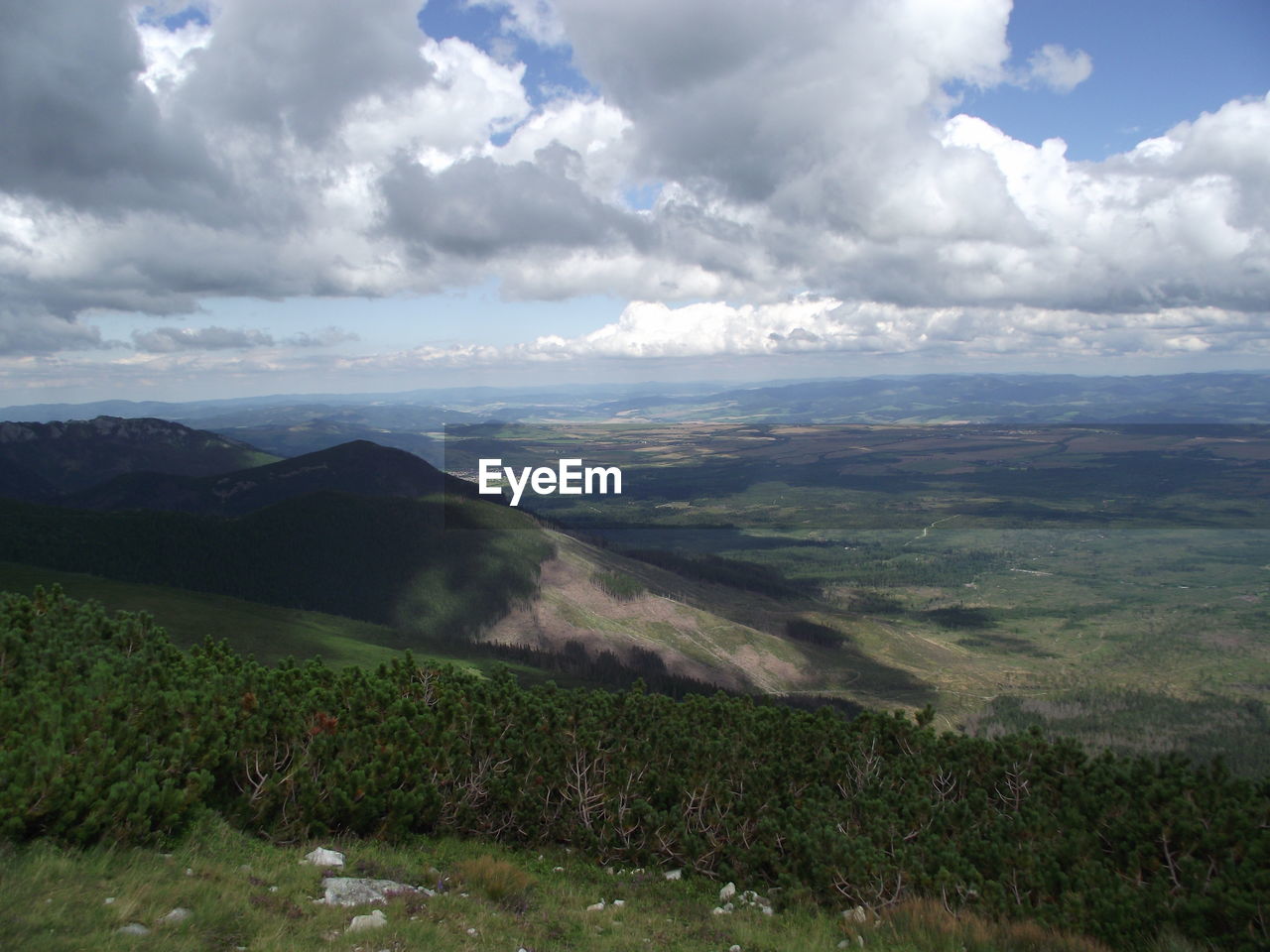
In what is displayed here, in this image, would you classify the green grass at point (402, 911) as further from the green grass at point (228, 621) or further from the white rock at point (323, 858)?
the green grass at point (228, 621)

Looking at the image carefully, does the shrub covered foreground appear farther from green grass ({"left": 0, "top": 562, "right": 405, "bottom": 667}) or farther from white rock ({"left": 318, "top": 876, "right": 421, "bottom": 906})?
green grass ({"left": 0, "top": 562, "right": 405, "bottom": 667})

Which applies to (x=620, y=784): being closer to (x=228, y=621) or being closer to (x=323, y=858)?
(x=323, y=858)

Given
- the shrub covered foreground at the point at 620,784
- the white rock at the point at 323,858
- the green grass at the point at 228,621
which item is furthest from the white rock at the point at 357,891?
the green grass at the point at 228,621

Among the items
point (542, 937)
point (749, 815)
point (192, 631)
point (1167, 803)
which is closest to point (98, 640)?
point (542, 937)

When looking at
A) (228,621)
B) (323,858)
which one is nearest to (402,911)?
(323,858)

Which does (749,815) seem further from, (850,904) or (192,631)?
(192,631)
